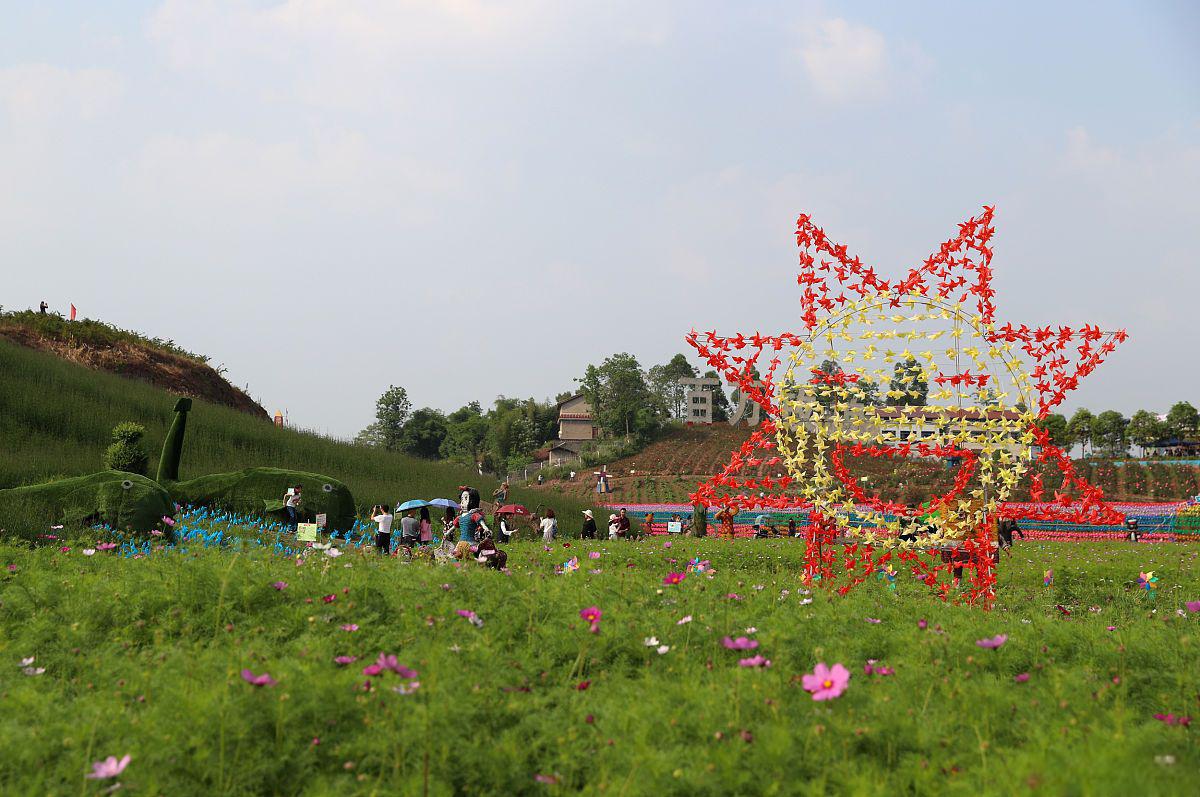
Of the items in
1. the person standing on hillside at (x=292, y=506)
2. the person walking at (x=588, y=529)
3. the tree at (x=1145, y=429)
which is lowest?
the person walking at (x=588, y=529)

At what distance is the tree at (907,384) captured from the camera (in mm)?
8633

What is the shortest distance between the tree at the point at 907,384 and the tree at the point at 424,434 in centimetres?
8324

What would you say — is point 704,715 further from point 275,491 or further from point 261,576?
point 275,491

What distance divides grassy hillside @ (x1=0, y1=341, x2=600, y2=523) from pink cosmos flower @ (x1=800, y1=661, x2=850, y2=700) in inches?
568

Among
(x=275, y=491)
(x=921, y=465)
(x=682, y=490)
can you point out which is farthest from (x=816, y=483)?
(x=921, y=465)

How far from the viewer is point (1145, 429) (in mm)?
65062

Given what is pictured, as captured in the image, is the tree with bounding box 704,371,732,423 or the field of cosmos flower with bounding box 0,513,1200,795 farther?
the tree with bounding box 704,371,732,423

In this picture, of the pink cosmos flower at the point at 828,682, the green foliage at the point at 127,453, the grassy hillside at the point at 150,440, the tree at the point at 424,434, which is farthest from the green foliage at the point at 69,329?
the tree at the point at 424,434

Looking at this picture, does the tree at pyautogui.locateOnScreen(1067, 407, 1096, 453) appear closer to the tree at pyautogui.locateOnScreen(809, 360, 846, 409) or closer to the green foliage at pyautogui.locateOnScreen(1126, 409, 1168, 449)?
the green foliage at pyautogui.locateOnScreen(1126, 409, 1168, 449)

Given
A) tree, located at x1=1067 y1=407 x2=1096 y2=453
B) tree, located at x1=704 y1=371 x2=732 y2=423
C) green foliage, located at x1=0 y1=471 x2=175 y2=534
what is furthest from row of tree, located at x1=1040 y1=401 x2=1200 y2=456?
green foliage, located at x1=0 y1=471 x2=175 y2=534

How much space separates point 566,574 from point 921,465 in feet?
147

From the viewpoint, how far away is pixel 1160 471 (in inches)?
1746

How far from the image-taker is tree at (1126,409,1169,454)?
212 ft

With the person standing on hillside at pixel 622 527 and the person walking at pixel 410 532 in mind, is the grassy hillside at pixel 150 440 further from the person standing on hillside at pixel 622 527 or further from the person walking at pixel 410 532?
the person walking at pixel 410 532
